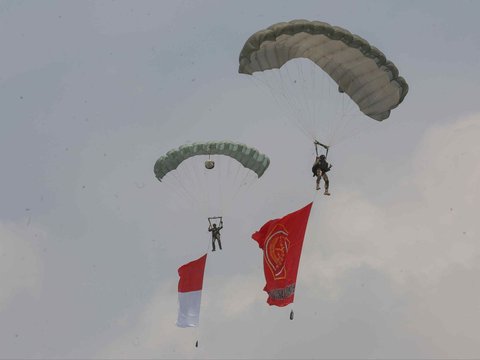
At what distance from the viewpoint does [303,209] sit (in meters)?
41.2

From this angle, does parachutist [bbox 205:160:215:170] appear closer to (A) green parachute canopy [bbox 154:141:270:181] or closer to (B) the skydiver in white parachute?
(A) green parachute canopy [bbox 154:141:270:181]

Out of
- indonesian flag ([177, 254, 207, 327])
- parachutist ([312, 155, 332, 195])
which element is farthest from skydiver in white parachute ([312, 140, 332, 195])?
indonesian flag ([177, 254, 207, 327])

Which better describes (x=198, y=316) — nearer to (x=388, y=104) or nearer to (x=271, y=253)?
(x=271, y=253)

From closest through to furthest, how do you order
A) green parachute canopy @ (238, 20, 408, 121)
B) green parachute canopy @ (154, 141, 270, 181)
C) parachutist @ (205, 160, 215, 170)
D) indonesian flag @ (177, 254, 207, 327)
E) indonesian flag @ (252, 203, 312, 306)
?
green parachute canopy @ (238, 20, 408, 121) < indonesian flag @ (252, 203, 312, 306) < green parachute canopy @ (154, 141, 270, 181) < indonesian flag @ (177, 254, 207, 327) < parachutist @ (205, 160, 215, 170)

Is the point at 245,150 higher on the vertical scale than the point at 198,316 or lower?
higher

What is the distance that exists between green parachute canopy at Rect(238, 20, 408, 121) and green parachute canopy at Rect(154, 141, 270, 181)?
4.37 metres

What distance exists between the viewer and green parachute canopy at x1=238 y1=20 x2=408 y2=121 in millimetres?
39031

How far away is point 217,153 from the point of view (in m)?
44.9

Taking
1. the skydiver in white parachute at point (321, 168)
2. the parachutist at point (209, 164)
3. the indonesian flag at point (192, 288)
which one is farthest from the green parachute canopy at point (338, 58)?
the indonesian flag at point (192, 288)

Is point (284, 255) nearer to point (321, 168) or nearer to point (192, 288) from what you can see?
point (321, 168)

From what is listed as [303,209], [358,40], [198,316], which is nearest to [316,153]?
[303,209]

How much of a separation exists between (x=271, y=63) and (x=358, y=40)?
364 cm

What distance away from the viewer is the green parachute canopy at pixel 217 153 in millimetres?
44938

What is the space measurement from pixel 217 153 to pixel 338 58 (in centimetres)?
714
